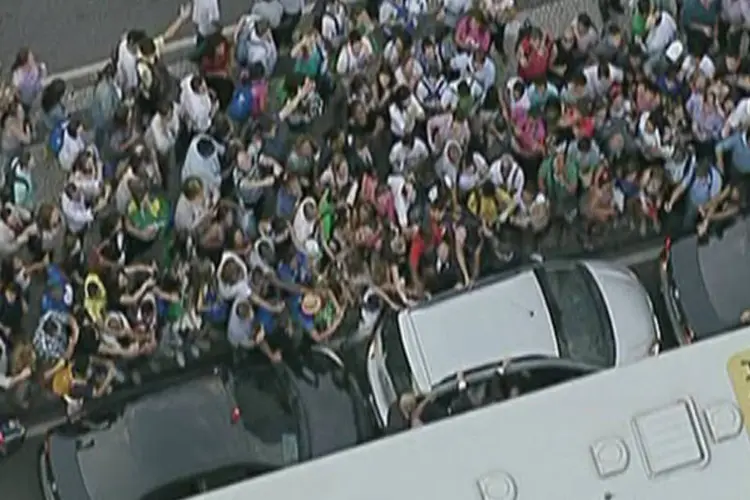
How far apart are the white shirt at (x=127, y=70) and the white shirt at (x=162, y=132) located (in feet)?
1.09

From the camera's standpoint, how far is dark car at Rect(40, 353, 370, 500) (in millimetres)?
12539

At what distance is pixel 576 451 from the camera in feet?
35.6

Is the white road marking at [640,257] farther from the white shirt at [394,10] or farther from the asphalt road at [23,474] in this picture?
the white shirt at [394,10]

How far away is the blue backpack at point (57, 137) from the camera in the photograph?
13.7m

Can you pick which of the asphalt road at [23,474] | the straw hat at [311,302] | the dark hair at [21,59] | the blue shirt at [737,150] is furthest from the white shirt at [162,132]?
the blue shirt at [737,150]

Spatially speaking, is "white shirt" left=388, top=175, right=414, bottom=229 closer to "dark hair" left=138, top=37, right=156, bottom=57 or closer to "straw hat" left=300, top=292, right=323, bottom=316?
"straw hat" left=300, top=292, right=323, bottom=316

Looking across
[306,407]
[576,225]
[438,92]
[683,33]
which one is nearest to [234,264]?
[306,407]

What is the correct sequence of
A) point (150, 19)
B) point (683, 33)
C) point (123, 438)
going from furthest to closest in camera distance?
point (150, 19) → point (683, 33) → point (123, 438)

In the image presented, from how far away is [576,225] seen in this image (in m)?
14.4

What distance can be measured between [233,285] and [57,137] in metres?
2.05

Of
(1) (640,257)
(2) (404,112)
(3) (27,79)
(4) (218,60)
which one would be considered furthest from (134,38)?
(1) (640,257)

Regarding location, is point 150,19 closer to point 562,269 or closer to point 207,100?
point 207,100

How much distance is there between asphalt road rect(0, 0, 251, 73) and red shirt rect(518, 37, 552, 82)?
9.73ft

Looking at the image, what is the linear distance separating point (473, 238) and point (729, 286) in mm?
2117
